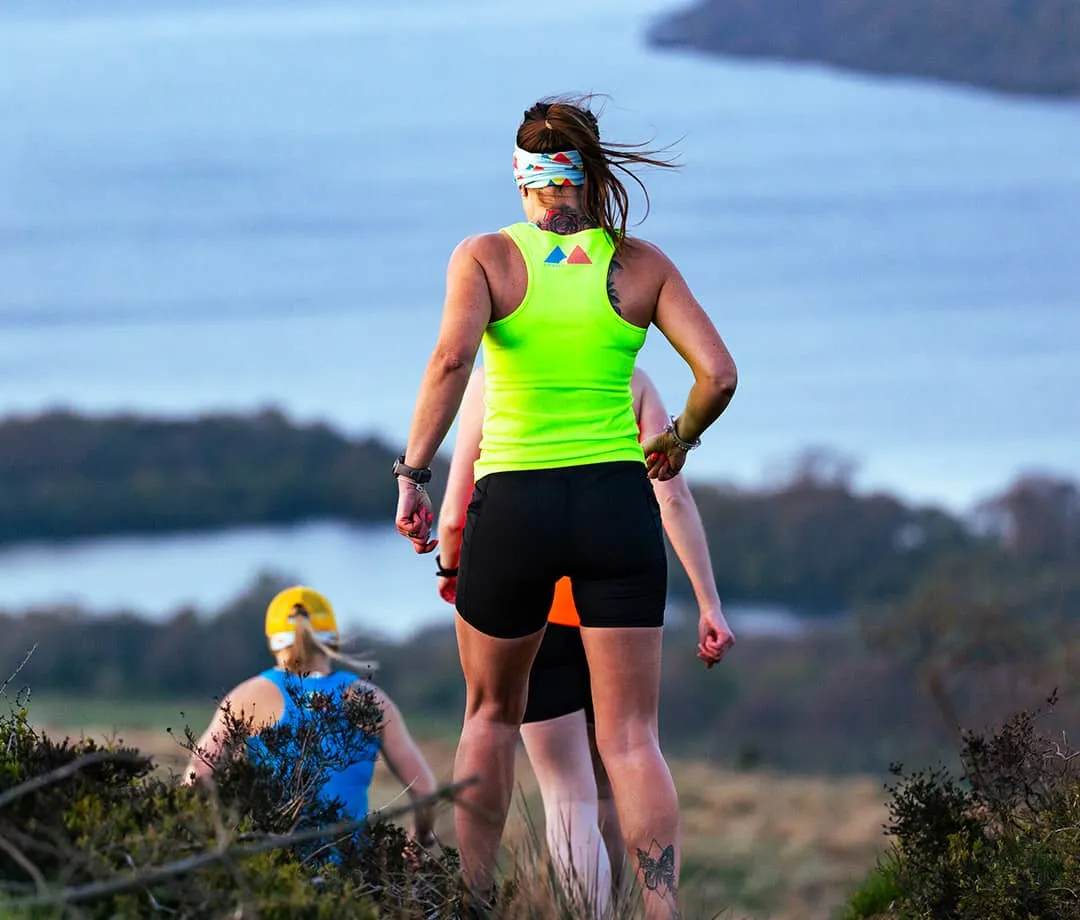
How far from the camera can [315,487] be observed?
58.4 m

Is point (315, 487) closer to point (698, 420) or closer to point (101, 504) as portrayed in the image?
point (101, 504)

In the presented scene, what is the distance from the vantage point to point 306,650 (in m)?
5.79

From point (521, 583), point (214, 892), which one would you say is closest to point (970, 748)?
point (521, 583)

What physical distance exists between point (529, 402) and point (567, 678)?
1.08m

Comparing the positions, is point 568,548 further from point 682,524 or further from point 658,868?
point 682,524

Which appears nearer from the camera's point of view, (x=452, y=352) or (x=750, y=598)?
(x=452, y=352)

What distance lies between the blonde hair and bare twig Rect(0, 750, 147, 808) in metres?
1.74

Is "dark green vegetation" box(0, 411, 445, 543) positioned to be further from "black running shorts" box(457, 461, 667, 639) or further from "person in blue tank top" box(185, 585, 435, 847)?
"black running shorts" box(457, 461, 667, 639)

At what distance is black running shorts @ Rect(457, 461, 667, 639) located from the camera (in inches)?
172

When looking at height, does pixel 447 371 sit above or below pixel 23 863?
above

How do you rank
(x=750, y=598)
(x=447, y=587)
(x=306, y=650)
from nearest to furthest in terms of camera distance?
(x=447, y=587), (x=306, y=650), (x=750, y=598)

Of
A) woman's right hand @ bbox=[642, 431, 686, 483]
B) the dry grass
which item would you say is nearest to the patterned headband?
woman's right hand @ bbox=[642, 431, 686, 483]

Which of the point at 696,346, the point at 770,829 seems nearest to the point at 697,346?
the point at 696,346

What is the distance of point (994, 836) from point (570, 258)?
1.87m
